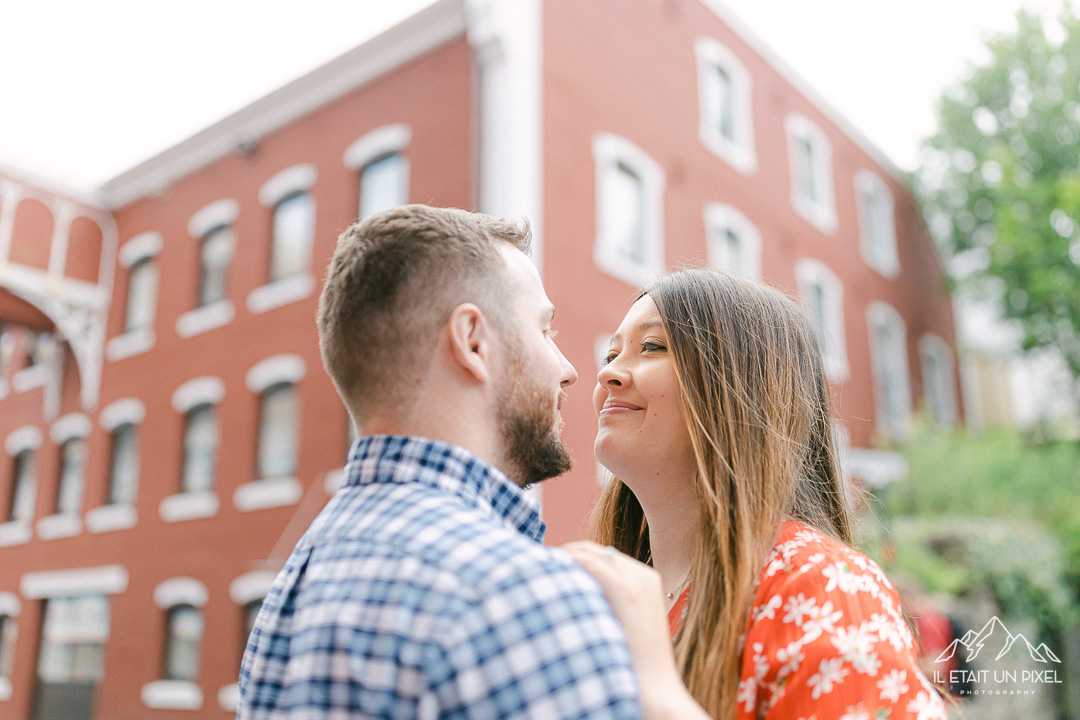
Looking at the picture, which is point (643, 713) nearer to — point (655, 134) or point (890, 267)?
point (655, 134)

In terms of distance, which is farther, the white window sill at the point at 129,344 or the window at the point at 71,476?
the white window sill at the point at 129,344

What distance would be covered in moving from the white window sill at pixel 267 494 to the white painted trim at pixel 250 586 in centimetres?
56

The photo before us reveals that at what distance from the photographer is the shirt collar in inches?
42.7

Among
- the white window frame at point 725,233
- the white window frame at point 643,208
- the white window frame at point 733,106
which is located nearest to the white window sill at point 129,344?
the white window frame at point 643,208

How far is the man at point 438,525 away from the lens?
0.85 m

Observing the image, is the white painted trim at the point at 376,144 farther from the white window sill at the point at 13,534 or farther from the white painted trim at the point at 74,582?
the white painted trim at the point at 74,582

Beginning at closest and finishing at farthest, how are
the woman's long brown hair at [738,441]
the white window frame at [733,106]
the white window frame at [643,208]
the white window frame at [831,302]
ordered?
the woman's long brown hair at [738,441], the white window frame at [643,208], the white window frame at [733,106], the white window frame at [831,302]

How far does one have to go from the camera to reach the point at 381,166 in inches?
293

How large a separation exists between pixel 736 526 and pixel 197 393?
744 centimetres

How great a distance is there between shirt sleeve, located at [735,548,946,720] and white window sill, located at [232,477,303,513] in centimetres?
629

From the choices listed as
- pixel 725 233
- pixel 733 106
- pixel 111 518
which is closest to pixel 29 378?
pixel 111 518

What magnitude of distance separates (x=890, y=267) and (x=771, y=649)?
14321 millimetres

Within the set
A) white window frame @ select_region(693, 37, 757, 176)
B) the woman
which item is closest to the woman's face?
the woman

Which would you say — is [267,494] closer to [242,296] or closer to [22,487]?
[22,487]
